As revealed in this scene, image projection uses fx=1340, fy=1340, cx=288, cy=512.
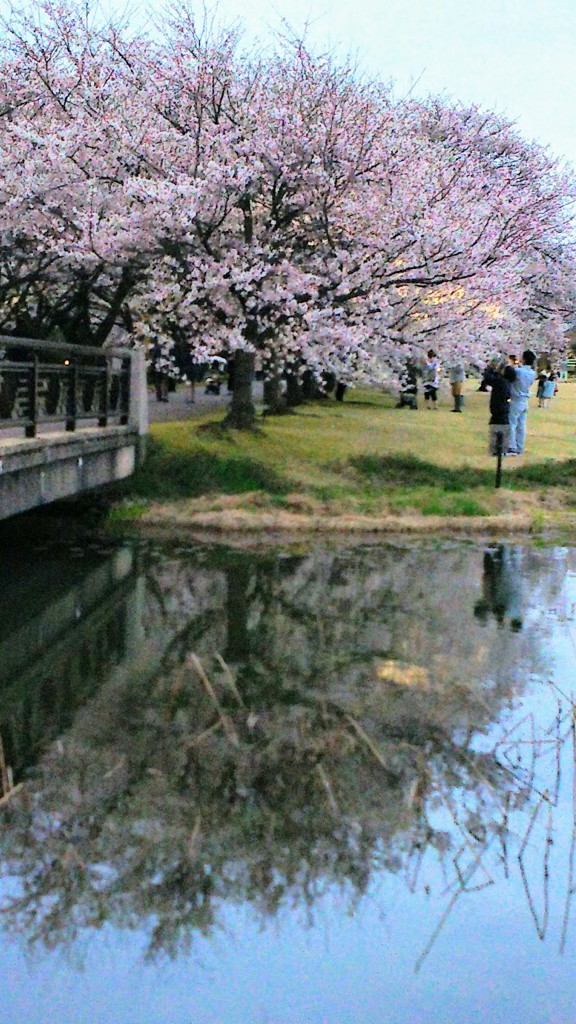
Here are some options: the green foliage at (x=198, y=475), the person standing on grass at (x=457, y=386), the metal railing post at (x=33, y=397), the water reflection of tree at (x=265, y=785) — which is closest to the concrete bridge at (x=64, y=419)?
the metal railing post at (x=33, y=397)

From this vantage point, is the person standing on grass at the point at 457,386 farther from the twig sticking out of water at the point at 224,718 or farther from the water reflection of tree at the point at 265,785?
the twig sticking out of water at the point at 224,718

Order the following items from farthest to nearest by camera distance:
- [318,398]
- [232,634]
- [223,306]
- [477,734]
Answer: [318,398] → [223,306] → [232,634] → [477,734]

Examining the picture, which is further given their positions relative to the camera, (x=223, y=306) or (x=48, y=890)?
(x=223, y=306)

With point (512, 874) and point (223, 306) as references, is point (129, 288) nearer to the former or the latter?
point (223, 306)

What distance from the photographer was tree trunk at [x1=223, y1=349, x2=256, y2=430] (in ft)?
92.5

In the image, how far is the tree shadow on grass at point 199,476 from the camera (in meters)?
24.7

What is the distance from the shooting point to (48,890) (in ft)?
24.8

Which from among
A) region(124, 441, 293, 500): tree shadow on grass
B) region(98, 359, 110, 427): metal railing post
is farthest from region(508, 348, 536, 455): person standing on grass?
region(98, 359, 110, 427): metal railing post

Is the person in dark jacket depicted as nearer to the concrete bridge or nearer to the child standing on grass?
the concrete bridge

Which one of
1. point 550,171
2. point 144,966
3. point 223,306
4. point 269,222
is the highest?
point 550,171

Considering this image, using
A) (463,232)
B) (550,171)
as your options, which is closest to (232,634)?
(463,232)

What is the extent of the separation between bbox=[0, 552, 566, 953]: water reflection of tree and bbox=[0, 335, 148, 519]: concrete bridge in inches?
147

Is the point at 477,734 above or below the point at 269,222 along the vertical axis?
below

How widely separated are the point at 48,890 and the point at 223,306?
1978 centimetres
